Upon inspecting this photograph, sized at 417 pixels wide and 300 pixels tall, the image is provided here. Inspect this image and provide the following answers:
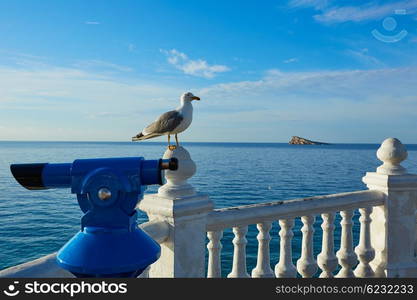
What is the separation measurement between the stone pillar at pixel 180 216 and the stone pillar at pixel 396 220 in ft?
8.74

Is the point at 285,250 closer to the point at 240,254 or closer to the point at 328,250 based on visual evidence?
the point at 240,254

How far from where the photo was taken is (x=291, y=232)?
3.99 m

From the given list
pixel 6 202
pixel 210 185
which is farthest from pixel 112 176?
pixel 210 185

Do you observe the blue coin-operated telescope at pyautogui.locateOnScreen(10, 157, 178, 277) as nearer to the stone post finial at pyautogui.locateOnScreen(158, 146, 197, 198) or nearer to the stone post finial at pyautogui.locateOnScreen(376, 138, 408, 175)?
the stone post finial at pyautogui.locateOnScreen(158, 146, 197, 198)

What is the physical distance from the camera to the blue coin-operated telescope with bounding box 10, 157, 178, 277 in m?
1.44

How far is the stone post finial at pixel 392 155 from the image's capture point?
446 cm

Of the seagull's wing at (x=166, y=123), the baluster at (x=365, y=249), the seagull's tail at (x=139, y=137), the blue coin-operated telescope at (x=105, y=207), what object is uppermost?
the seagull's wing at (x=166, y=123)

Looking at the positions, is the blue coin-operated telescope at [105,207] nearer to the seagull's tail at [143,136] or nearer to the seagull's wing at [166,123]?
the seagull's wing at [166,123]

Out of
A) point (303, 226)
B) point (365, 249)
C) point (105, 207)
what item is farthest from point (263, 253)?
point (105, 207)

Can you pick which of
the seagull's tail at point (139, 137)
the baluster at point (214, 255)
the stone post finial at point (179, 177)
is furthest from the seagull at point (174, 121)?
the baluster at point (214, 255)

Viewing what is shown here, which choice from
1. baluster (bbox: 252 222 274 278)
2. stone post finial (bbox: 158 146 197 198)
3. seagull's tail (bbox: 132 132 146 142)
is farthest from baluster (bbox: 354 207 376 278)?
seagull's tail (bbox: 132 132 146 142)

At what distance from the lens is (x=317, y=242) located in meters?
15.4

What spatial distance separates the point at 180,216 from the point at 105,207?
5.21ft

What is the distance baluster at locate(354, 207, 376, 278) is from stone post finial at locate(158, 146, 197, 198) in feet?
8.62
